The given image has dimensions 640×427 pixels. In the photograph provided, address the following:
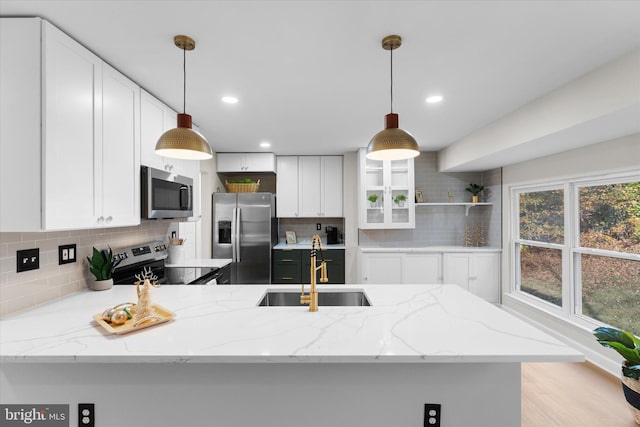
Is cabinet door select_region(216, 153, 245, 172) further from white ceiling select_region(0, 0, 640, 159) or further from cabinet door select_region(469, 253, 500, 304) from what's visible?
cabinet door select_region(469, 253, 500, 304)

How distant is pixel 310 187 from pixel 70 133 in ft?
11.2

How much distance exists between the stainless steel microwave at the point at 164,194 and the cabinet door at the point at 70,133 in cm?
43

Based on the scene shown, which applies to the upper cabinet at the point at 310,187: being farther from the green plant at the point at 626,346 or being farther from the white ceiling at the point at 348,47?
the green plant at the point at 626,346

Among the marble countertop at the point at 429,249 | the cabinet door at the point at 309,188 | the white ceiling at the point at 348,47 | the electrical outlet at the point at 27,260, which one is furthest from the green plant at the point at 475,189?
the electrical outlet at the point at 27,260

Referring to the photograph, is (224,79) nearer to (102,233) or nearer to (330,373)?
(102,233)

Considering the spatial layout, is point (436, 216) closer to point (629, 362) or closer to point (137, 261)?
point (629, 362)

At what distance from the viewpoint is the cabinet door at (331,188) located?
15.8 feet

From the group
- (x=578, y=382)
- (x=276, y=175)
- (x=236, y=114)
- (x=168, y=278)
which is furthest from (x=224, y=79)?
(x=578, y=382)

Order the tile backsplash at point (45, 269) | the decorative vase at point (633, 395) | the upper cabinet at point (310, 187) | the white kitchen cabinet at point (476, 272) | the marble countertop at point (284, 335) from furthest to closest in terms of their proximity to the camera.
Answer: the upper cabinet at point (310, 187)
the white kitchen cabinet at point (476, 272)
the decorative vase at point (633, 395)
the tile backsplash at point (45, 269)
the marble countertop at point (284, 335)

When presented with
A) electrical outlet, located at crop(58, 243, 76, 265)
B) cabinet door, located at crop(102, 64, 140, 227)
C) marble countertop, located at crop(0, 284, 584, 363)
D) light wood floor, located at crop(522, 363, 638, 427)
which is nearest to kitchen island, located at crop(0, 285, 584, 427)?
marble countertop, located at crop(0, 284, 584, 363)

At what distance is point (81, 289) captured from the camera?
81.0 inches

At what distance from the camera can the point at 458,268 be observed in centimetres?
423

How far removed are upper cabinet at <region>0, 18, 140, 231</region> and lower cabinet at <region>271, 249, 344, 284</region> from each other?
285cm

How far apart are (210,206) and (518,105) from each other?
3.90 m
